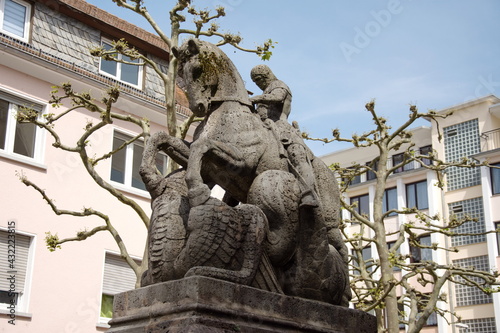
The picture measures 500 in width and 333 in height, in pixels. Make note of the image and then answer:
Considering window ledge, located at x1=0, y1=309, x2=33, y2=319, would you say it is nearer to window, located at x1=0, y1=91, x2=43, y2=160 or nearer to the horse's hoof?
window, located at x1=0, y1=91, x2=43, y2=160

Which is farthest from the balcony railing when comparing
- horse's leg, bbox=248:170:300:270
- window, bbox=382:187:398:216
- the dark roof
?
horse's leg, bbox=248:170:300:270

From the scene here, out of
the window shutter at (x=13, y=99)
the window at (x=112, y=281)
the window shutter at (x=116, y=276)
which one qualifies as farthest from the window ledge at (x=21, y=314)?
the window shutter at (x=13, y=99)

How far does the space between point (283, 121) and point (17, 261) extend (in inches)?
498

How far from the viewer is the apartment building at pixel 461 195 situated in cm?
3575

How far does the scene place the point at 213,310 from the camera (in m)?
4.68

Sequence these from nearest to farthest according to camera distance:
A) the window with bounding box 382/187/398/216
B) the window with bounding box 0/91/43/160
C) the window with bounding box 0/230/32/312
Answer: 1. the window with bounding box 0/230/32/312
2. the window with bounding box 0/91/43/160
3. the window with bounding box 382/187/398/216

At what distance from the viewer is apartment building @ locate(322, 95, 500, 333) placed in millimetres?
35750

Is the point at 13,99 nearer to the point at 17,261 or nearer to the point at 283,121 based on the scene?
the point at 17,261

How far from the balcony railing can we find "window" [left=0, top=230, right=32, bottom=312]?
26.5 metres

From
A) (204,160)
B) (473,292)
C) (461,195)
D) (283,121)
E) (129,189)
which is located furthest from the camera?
(461,195)

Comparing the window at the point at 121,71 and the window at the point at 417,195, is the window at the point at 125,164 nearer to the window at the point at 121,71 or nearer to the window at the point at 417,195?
the window at the point at 121,71

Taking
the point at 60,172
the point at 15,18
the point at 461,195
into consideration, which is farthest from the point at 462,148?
the point at 15,18

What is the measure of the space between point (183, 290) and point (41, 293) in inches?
544

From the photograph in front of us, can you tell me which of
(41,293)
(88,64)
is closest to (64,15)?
(88,64)
